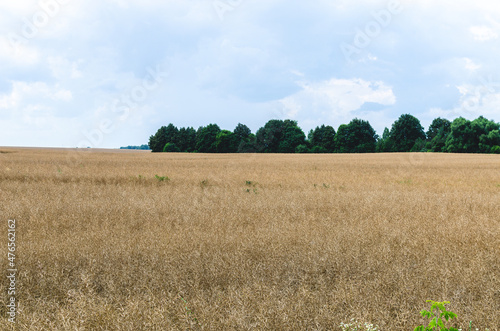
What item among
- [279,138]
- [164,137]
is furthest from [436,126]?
[164,137]

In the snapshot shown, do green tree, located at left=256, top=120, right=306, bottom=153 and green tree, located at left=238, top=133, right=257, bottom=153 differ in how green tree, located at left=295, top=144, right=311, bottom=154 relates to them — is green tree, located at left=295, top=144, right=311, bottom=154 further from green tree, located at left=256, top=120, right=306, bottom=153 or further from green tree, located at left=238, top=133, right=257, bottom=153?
green tree, located at left=238, top=133, right=257, bottom=153

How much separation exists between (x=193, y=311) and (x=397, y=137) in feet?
301

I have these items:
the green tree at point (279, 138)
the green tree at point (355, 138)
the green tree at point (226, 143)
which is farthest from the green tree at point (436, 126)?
the green tree at point (226, 143)

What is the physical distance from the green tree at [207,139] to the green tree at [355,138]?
3226 cm

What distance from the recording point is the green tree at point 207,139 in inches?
3438

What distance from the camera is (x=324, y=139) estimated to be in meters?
88.7

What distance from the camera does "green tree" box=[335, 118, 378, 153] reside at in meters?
84.5

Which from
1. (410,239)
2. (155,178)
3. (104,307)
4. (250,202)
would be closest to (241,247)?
(104,307)

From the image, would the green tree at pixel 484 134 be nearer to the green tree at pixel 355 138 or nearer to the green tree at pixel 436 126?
the green tree at pixel 436 126

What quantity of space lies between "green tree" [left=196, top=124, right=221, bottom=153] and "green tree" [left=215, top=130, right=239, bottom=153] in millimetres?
1266

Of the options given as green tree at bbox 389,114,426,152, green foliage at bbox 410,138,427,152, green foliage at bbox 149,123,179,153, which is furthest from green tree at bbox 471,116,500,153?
green foliage at bbox 149,123,179,153

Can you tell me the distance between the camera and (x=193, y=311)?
11.2 feet

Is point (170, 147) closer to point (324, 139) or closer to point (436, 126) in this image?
point (324, 139)

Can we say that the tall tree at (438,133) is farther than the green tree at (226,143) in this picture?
No
